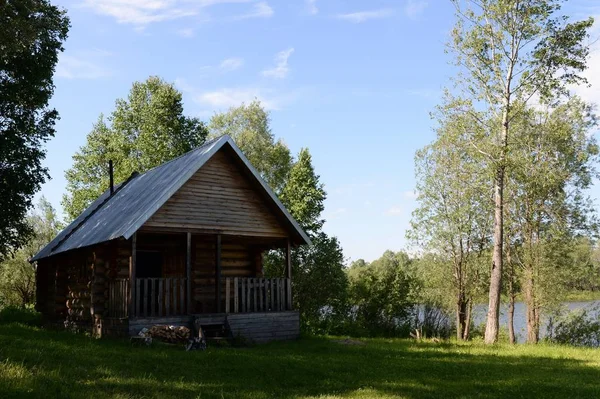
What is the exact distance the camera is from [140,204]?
63.3 feet

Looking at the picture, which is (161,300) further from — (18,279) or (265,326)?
(18,279)

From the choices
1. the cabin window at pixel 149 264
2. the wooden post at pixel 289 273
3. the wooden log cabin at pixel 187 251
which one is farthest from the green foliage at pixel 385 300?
the cabin window at pixel 149 264

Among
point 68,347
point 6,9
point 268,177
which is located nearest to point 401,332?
point 68,347

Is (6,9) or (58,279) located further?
(58,279)

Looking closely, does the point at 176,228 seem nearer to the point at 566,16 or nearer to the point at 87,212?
the point at 87,212

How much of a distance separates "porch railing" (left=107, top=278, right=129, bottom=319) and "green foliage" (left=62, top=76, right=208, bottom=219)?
25207 millimetres

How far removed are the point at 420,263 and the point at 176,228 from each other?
21.5 metres

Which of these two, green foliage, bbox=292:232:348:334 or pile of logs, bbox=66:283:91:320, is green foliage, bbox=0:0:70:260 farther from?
green foliage, bbox=292:232:348:334

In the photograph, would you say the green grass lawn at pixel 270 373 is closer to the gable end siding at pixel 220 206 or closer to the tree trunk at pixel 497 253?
the gable end siding at pixel 220 206

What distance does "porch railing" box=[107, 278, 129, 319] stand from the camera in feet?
58.9

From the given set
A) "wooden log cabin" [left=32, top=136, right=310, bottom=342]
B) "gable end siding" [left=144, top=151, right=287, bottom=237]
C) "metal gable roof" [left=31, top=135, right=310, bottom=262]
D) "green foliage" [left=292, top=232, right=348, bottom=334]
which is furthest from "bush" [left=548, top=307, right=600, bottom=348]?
"gable end siding" [left=144, top=151, right=287, bottom=237]

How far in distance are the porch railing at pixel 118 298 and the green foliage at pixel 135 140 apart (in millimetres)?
25207

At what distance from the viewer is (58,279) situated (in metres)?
25.3

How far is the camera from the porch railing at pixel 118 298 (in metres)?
17.9
